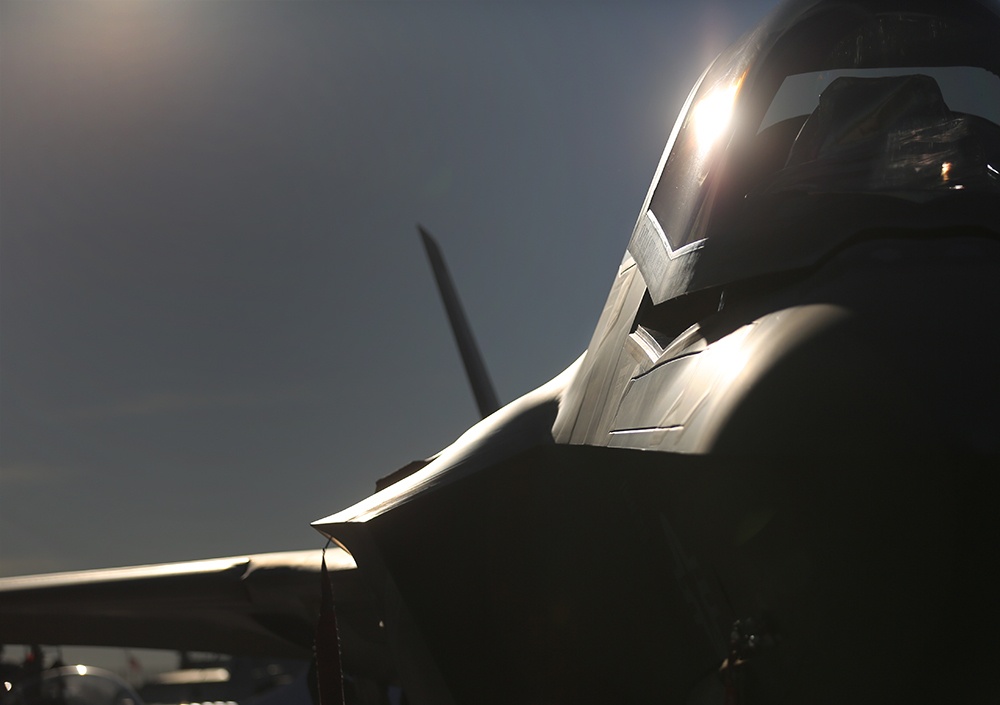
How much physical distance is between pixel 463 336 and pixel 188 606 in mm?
5374

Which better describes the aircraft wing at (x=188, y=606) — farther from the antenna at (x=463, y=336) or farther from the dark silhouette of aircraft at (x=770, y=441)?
the antenna at (x=463, y=336)

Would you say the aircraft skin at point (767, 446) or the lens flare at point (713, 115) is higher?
the lens flare at point (713, 115)

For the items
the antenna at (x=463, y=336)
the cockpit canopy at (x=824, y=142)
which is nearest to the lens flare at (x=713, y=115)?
the cockpit canopy at (x=824, y=142)

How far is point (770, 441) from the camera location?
219 cm

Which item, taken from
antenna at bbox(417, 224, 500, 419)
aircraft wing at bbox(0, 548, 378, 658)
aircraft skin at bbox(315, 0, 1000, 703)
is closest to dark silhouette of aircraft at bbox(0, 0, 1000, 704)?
aircraft skin at bbox(315, 0, 1000, 703)

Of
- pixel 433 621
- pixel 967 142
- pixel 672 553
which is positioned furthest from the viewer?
pixel 433 621

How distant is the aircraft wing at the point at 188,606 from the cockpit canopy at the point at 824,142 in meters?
3.77

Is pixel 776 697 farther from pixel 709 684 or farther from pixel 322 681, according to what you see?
pixel 322 681

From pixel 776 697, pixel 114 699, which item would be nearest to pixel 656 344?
pixel 776 697

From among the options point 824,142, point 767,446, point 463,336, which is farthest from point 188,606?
point 767,446

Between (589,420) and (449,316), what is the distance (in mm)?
8962

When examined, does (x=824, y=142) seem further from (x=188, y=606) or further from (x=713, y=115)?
(x=188, y=606)

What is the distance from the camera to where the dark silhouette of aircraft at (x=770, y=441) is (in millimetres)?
2178

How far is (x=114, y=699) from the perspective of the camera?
6.74m
